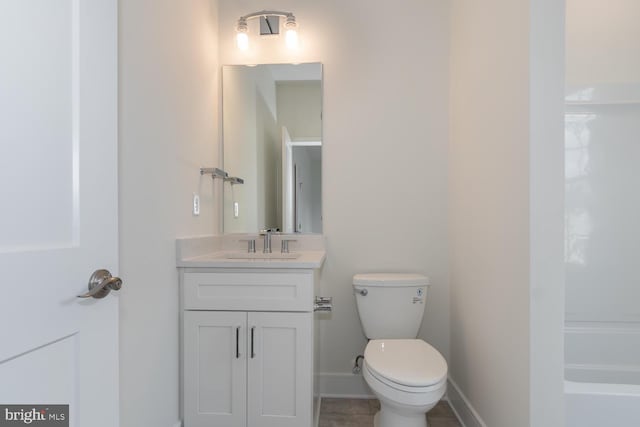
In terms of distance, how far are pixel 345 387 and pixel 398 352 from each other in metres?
0.67

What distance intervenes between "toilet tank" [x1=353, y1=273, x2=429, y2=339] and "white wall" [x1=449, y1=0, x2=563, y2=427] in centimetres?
25

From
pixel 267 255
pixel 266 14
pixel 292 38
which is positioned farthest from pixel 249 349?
pixel 266 14

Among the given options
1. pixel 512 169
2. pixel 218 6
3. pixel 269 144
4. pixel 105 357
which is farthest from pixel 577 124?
pixel 105 357

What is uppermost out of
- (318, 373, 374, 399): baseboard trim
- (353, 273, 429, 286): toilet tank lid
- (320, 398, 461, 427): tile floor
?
(353, 273, 429, 286): toilet tank lid

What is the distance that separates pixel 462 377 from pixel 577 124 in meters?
1.53

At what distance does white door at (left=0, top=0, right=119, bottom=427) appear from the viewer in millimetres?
604

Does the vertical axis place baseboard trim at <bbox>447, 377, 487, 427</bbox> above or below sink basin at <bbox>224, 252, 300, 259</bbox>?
below

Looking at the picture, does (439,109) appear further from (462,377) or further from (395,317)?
(462,377)

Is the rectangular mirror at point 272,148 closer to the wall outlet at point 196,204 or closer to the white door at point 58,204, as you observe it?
the wall outlet at point 196,204

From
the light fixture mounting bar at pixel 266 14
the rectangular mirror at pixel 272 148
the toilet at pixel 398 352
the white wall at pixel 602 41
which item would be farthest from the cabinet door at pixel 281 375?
the white wall at pixel 602 41

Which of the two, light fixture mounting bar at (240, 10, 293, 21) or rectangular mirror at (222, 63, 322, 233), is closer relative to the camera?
light fixture mounting bar at (240, 10, 293, 21)

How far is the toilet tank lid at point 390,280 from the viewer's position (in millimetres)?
1807

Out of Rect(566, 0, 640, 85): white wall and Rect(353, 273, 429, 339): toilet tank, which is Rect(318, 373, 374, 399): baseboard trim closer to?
Rect(353, 273, 429, 339): toilet tank

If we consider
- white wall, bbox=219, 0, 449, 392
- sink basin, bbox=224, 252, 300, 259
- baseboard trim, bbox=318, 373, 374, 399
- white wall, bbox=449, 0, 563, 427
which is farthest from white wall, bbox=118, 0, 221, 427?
white wall, bbox=449, 0, 563, 427
